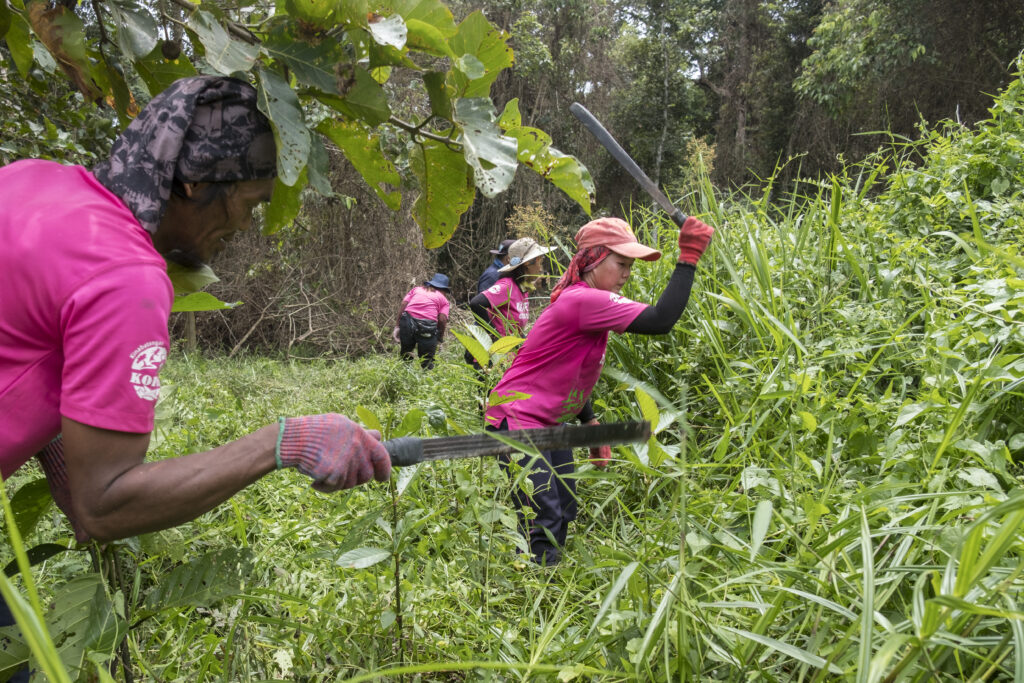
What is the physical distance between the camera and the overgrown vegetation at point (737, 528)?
1296mm

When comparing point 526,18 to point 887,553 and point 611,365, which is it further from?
point 887,553

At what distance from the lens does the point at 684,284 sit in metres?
2.66

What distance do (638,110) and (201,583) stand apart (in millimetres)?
17116

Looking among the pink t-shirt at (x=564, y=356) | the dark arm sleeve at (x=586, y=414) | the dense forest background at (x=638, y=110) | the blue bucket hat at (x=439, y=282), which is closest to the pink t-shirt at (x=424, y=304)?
the blue bucket hat at (x=439, y=282)

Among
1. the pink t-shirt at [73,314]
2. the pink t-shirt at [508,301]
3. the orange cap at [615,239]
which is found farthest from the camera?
the pink t-shirt at [508,301]

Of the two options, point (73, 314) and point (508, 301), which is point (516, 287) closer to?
point (508, 301)

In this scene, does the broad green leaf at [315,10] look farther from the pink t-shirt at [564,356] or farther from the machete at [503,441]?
the pink t-shirt at [564,356]

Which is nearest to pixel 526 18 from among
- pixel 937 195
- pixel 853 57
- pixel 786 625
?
pixel 853 57

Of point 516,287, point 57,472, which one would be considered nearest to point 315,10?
point 57,472

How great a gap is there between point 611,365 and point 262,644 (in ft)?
7.10

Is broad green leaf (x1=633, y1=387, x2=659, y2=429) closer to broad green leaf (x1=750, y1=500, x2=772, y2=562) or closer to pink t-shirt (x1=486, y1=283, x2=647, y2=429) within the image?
broad green leaf (x1=750, y1=500, x2=772, y2=562)

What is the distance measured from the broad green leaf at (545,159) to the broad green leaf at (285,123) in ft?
1.37

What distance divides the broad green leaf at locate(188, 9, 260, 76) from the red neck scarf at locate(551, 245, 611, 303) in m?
1.86

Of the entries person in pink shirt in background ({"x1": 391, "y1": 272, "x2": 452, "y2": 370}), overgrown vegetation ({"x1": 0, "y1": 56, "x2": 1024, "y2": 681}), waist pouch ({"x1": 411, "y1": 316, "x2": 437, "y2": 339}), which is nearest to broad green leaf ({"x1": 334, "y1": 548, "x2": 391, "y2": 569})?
overgrown vegetation ({"x1": 0, "y1": 56, "x2": 1024, "y2": 681})
